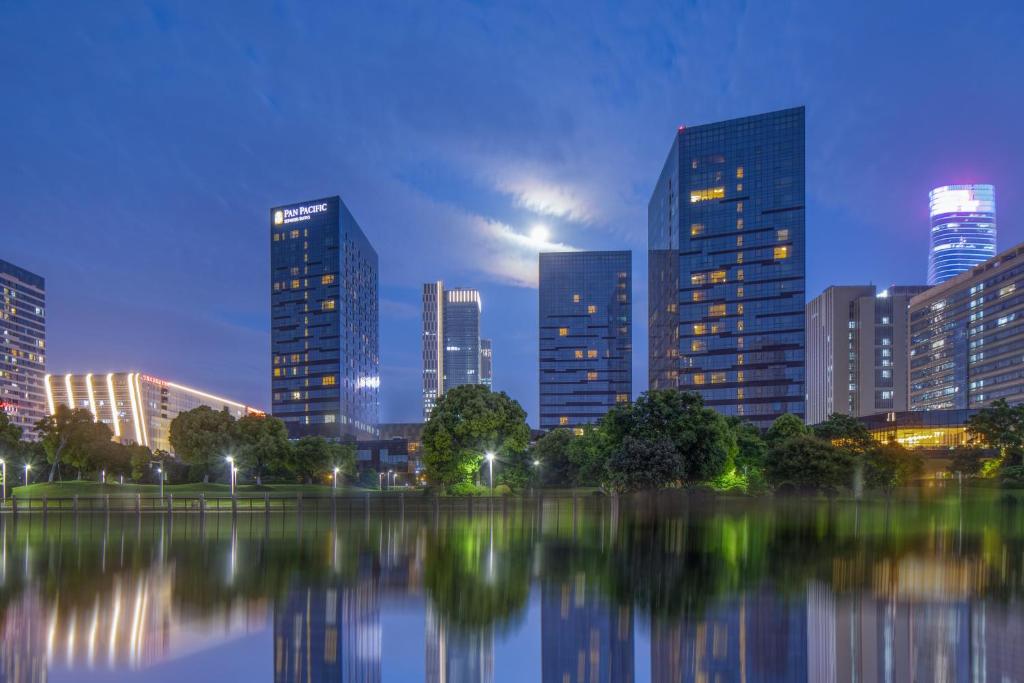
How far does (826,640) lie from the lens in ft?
53.8

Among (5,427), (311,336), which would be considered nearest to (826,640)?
(5,427)

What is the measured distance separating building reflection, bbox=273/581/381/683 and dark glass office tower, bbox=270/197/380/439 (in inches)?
6282

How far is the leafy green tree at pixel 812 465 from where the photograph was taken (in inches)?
2601

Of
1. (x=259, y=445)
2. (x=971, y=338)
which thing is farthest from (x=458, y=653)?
(x=971, y=338)

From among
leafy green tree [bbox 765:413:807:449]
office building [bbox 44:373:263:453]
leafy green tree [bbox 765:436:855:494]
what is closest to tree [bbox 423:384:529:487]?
leafy green tree [bbox 765:436:855:494]

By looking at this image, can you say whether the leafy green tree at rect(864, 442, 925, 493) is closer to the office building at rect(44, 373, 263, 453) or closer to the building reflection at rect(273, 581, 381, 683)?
the building reflection at rect(273, 581, 381, 683)

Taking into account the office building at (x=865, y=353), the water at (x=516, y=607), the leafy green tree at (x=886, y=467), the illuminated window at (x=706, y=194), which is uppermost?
the illuminated window at (x=706, y=194)

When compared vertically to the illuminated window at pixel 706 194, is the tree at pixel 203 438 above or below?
below

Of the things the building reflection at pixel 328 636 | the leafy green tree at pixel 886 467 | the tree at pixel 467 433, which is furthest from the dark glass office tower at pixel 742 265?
the building reflection at pixel 328 636

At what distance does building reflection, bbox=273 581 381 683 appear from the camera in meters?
15.0

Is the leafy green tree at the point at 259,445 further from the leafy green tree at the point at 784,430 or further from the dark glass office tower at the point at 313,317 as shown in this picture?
the dark glass office tower at the point at 313,317

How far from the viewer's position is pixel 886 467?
7569cm

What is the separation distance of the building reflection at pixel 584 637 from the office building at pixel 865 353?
194 metres

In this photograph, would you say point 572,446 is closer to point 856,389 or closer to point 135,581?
point 135,581
